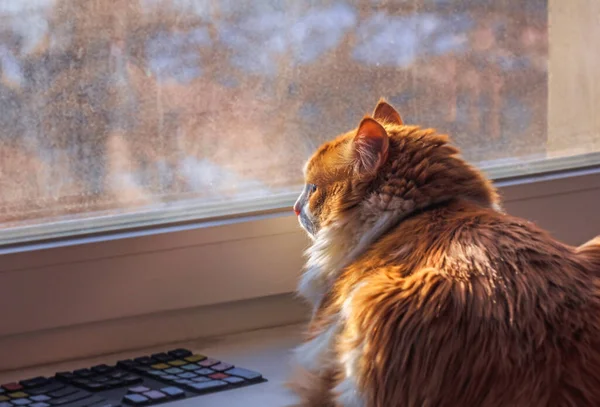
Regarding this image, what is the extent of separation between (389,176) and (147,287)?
17.2 inches

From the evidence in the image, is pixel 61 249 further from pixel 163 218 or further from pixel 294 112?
pixel 294 112

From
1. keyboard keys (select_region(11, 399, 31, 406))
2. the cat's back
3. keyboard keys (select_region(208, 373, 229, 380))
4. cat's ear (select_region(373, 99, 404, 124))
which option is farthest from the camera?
cat's ear (select_region(373, 99, 404, 124))

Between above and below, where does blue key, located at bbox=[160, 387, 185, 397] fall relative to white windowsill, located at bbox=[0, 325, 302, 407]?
above

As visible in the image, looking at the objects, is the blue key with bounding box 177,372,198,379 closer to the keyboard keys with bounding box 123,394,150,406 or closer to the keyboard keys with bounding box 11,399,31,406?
the keyboard keys with bounding box 123,394,150,406

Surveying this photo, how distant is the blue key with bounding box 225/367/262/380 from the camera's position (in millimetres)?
1245

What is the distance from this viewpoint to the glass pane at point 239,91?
51.6 inches

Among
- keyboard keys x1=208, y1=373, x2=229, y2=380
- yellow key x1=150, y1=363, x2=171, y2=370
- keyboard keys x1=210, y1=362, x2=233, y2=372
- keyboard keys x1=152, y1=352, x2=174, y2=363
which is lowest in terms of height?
keyboard keys x1=208, y1=373, x2=229, y2=380

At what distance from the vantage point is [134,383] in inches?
48.0

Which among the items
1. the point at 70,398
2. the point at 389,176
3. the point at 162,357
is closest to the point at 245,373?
the point at 162,357

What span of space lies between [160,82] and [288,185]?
0.93 feet

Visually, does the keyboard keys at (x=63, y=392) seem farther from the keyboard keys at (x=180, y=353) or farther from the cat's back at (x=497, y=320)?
the cat's back at (x=497, y=320)

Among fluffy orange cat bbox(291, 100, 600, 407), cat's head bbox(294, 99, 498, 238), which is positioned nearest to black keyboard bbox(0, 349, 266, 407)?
fluffy orange cat bbox(291, 100, 600, 407)

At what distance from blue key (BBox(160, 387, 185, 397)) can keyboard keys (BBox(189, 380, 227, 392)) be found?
2cm

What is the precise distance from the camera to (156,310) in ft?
4.54
